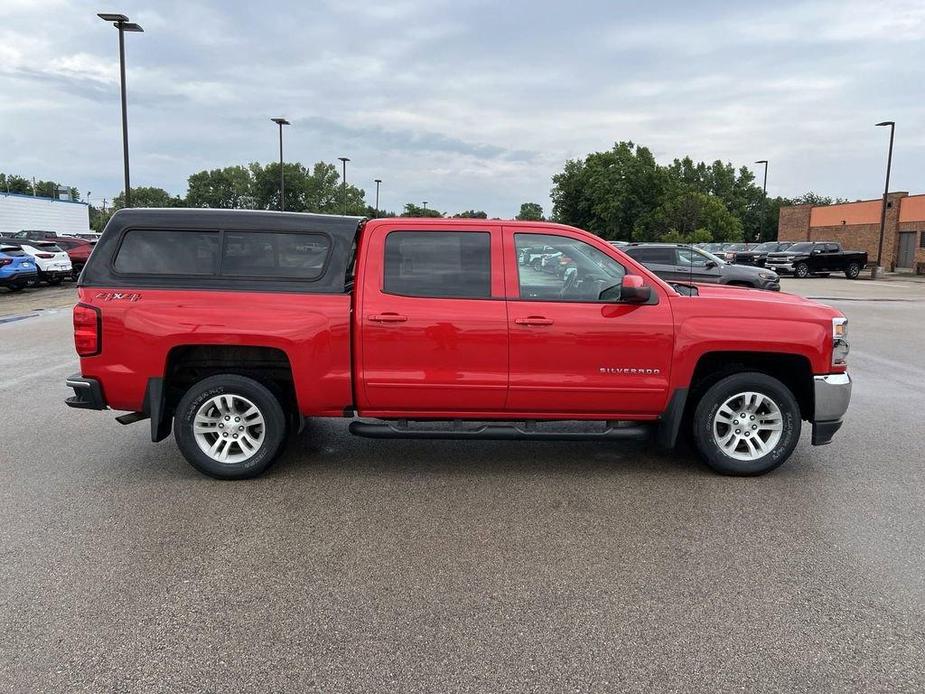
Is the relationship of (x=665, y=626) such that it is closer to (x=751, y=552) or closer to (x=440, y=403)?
(x=751, y=552)

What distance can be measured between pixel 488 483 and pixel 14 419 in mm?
4764

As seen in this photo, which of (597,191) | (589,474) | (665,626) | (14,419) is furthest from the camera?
(597,191)

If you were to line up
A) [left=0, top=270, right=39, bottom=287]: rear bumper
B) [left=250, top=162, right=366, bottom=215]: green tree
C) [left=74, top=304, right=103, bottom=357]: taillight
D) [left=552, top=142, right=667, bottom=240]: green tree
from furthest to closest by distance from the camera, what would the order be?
1. [left=250, top=162, right=366, bottom=215]: green tree
2. [left=552, top=142, right=667, bottom=240]: green tree
3. [left=0, top=270, right=39, bottom=287]: rear bumper
4. [left=74, top=304, right=103, bottom=357]: taillight

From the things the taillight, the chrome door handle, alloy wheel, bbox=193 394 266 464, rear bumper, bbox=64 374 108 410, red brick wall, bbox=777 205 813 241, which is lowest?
alloy wheel, bbox=193 394 266 464

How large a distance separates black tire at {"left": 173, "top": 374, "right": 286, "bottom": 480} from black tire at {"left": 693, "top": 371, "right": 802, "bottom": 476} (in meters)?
3.06

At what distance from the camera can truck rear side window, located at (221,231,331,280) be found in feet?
16.3

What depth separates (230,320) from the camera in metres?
4.84

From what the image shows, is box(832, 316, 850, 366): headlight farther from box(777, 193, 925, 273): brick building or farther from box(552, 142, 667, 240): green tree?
box(552, 142, 667, 240): green tree

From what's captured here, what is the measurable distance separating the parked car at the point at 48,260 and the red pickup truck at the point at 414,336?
67.7 feet

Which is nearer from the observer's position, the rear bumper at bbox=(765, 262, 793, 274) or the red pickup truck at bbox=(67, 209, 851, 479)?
the red pickup truck at bbox=(67, 209, 851, 479)

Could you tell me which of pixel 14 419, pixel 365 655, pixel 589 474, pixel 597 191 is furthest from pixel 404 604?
pixel 597 191

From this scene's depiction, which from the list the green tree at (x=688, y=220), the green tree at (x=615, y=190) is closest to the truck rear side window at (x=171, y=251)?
the green tree at (x=688, y=220)

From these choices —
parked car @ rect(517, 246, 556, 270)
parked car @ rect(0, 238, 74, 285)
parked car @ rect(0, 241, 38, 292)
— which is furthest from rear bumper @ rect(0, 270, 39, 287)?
parked car @ rect(517, 246, 556, 270)

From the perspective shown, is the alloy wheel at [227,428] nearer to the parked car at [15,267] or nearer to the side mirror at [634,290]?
the side mirror at [634,290]
